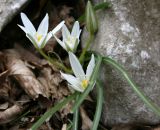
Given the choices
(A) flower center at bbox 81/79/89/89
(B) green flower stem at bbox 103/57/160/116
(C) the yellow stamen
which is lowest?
(B) green flower stem at bbox 103/57/160/116

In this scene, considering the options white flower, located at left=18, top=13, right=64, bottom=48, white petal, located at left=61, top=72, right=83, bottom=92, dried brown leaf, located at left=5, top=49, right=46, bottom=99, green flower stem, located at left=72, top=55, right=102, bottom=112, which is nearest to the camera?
green flower stem, located at left=72, top=55, right=102, bottom=112

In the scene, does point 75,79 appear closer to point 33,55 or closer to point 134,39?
point 134,39

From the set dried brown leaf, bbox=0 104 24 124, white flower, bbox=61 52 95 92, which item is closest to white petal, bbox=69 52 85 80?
white flower, bbox=61 52 95 92

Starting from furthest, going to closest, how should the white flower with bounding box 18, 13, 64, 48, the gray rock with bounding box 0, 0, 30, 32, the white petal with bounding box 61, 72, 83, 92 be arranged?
the gray rock with bounding box 0, 0, 30, 32
the white flower with bounding box 18, 13, 64, 48
the white petal with bounding box 61, 72, 83, 92

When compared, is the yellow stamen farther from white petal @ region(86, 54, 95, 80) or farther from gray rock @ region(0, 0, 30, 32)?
gray rock @ region(0, 0, 30, 32)

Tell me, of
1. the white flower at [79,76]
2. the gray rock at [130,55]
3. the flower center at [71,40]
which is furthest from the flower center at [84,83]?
the flower center at [71,40]

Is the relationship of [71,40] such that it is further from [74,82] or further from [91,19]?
[74,82]

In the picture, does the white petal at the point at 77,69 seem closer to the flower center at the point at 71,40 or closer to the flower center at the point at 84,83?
the flower center at the point at 84,83
